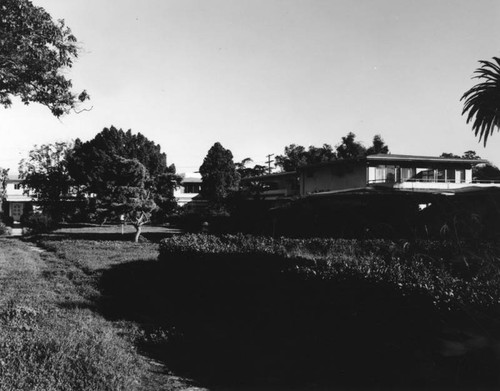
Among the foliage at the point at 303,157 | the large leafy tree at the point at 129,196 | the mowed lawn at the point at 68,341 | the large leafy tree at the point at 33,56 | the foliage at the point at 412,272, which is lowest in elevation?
the mowed lawn at the point at 68,341

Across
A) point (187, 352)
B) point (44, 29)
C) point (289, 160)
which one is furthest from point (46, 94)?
point (289, 160)

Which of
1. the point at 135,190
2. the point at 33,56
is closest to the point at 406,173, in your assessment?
the point at 135,190

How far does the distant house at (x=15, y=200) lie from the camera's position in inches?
2630

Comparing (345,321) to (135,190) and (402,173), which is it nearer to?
(135,190)

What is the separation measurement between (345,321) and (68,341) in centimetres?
414

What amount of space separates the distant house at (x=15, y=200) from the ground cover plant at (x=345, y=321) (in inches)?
2555

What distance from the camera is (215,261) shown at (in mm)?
11398

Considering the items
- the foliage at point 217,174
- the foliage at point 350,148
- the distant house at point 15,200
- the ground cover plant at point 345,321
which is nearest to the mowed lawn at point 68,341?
the ground cover plant at point 345,321

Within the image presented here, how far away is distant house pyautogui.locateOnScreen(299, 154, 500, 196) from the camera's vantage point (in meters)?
39.0

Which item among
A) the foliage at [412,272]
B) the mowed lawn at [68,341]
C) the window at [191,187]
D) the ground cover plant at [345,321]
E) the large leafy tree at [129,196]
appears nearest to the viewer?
the ground cover plant at [345,321]

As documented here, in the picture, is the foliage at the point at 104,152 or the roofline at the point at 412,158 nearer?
the roofline at the point at 412,158

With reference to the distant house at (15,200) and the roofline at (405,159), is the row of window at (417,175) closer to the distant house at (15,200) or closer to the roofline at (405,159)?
the roofline at (405,159)

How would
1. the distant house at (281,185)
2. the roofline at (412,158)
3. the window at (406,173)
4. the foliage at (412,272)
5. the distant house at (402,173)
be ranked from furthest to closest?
the distant house at (281,185), the window at (406,173), the distant house at (402,173), the roofline at (412,158), the foliage at (412,272)

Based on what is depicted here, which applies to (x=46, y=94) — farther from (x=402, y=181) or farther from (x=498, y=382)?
(x=402, y=181)
